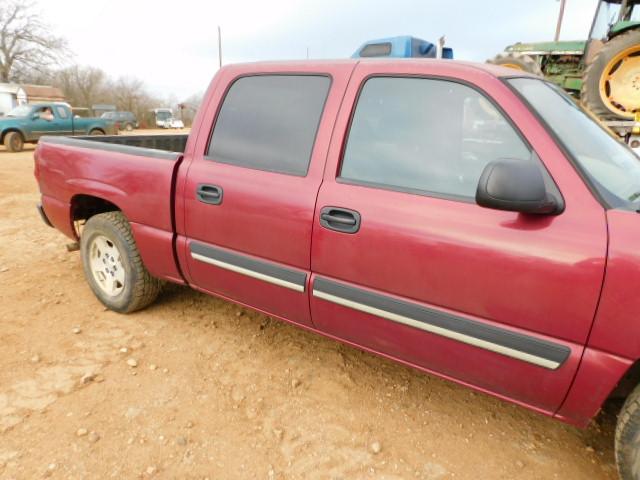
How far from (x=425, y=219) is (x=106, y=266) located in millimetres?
2698

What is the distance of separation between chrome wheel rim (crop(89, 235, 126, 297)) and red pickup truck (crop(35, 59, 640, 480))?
0.65 m

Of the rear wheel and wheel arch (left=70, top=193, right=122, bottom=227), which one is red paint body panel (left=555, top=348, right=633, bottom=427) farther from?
wheel arch (left=70, top=193, right=122, bottom=227)

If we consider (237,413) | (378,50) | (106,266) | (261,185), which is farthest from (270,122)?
(106,266)

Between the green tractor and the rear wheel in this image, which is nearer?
the rear wheel

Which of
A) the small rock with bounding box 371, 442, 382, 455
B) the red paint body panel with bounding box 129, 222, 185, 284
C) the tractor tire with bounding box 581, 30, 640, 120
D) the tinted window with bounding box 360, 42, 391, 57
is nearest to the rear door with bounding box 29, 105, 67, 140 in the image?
the red paint body panel with bounding box 129, 222, 185, 284

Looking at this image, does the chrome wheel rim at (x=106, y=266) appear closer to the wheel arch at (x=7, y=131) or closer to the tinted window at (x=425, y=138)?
the tinted window at (x=425, y=138)

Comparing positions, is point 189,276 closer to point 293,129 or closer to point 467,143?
→ point 293,129

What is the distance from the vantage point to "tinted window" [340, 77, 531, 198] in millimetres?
1880

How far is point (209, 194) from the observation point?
2537mm

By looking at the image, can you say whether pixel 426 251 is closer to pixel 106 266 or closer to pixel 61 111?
pixel 106 266

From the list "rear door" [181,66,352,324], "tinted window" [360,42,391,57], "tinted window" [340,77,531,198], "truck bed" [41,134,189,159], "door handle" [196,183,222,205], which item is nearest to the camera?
"tinted window" [340,77,531,198]

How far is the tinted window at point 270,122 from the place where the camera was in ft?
7.52

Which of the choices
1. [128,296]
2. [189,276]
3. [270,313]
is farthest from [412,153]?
[128,296]

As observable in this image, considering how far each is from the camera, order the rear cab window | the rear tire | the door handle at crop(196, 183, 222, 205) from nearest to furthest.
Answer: the door handle at crop(196, 183, 222, 205), the rear tire, the rear cab window
